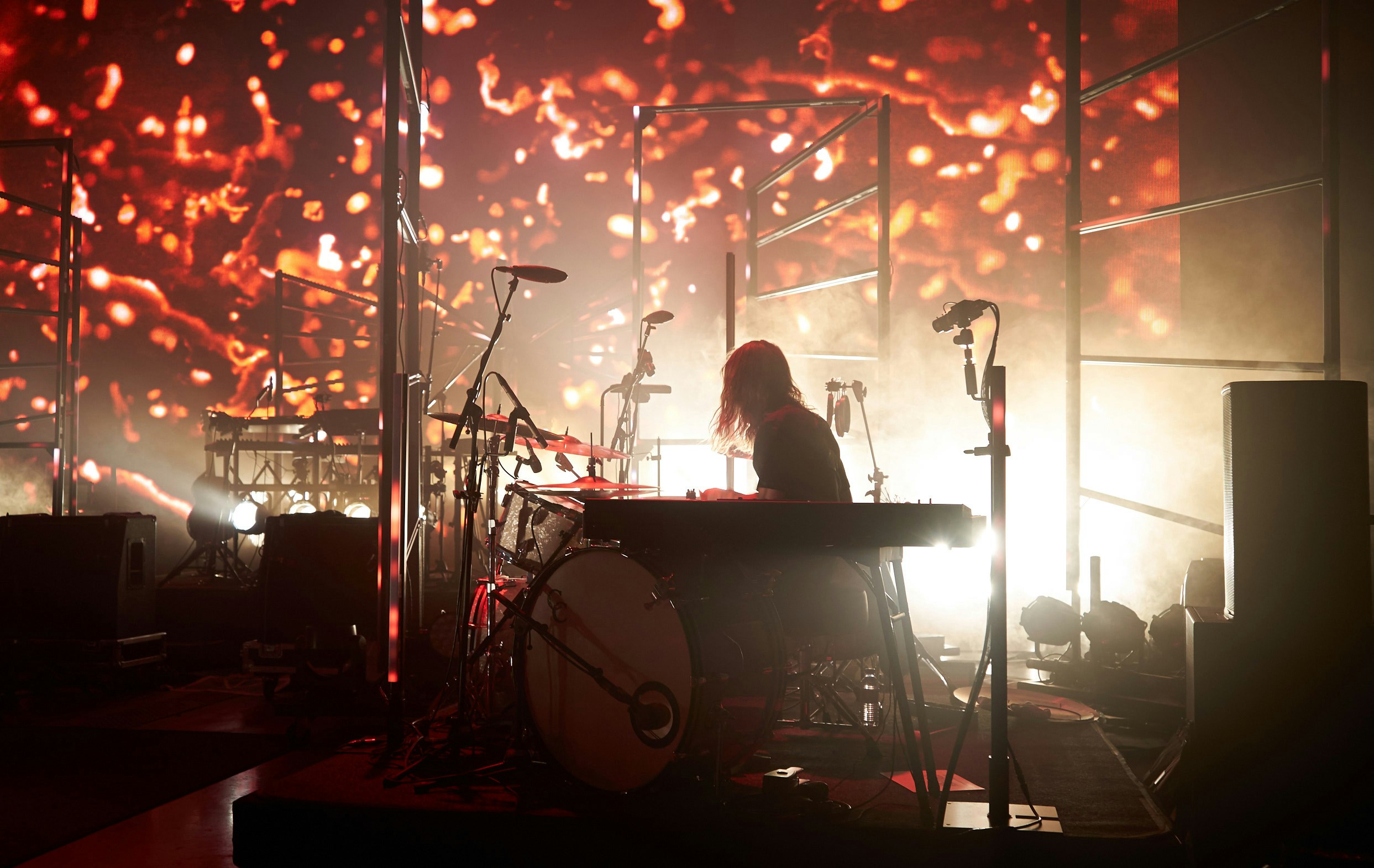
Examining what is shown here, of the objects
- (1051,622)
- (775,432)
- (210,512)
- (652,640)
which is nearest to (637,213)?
(775,432)

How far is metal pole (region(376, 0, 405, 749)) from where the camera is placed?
2.77 metres

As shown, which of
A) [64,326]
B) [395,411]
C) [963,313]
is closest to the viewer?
[963,313]

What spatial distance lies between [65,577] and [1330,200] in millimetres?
5904

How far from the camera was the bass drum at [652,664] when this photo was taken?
82.2 inches

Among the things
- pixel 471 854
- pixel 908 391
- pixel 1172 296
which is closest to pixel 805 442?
pixel 471 854

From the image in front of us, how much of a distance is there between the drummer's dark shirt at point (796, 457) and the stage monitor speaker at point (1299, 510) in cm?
106

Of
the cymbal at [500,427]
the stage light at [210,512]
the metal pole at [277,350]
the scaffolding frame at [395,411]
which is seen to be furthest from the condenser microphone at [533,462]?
the metal pole at [277,350]

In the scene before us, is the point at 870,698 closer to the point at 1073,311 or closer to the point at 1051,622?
the point at 1051,622

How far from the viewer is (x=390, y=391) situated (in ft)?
9.15

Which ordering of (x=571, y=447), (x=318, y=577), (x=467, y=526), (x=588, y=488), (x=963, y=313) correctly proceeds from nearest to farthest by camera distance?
(x=963, y=313) → (x=467, y=526) → (x=588, y=488) → (x=571, y=447) → (x=318, y=577)

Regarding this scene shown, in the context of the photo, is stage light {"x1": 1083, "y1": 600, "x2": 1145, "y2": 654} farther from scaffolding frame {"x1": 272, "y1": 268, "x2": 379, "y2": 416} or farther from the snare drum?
scaffolding frame {"x1": 272, "y1": 268, "x2": 379, "y2": 416}

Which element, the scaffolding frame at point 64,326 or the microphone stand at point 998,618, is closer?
the microphone stand at point 998,618

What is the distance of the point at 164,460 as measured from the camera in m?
6.33

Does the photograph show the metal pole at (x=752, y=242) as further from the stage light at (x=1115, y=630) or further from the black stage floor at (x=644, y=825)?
the black stage floor at (x=644, y=825)
